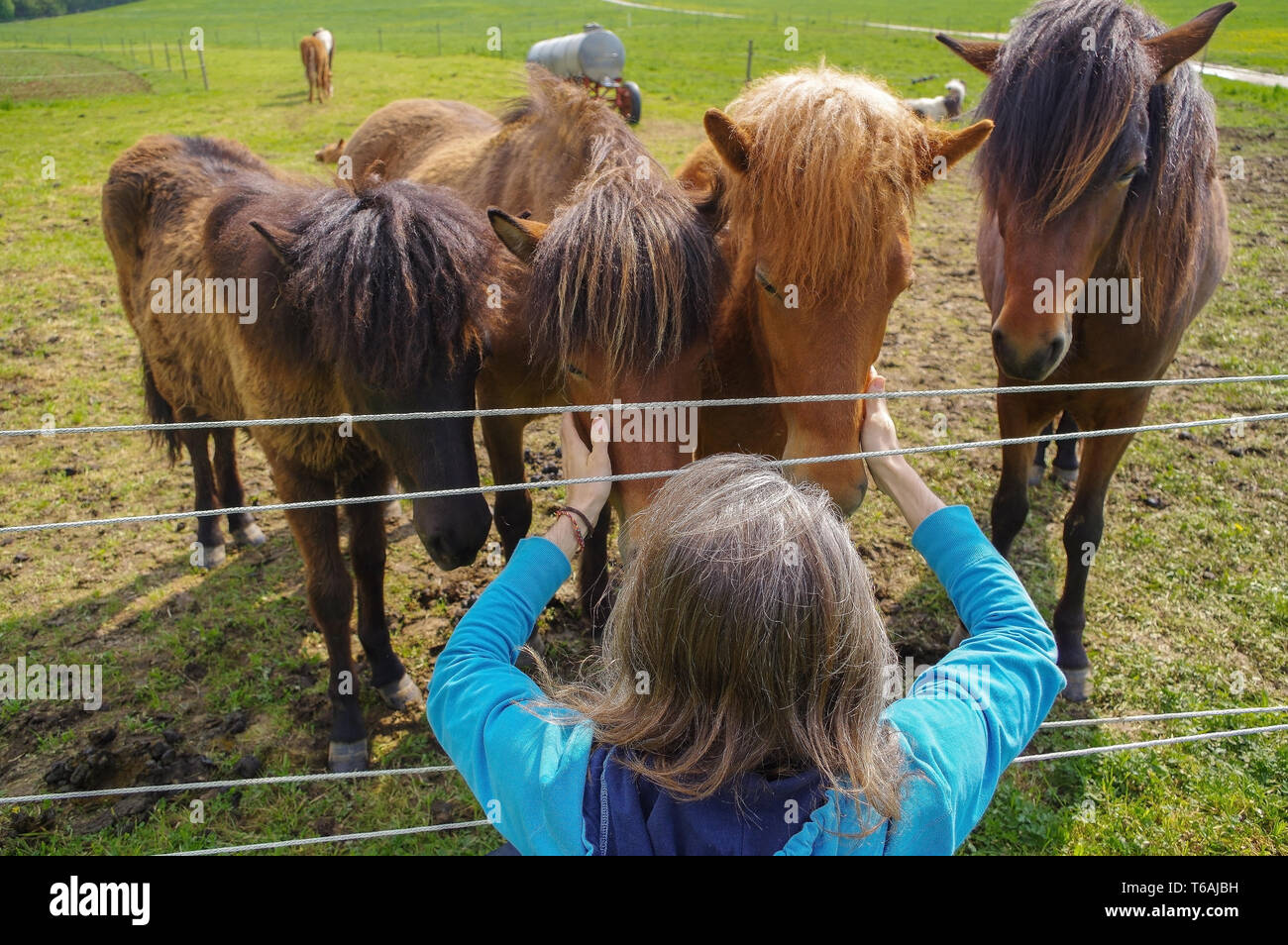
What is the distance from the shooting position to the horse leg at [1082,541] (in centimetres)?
388

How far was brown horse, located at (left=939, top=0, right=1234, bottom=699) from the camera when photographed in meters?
3.03

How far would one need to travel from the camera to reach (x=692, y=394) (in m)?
2.88

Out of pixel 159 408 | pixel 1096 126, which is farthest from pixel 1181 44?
pixel 159 408

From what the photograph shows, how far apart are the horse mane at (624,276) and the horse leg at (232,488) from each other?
10.1ft

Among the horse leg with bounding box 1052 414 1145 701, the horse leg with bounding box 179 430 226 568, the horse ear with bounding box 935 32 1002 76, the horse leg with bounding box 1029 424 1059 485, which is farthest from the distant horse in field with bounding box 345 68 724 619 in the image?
the horse leg with bounding box 1029 424 1059 485

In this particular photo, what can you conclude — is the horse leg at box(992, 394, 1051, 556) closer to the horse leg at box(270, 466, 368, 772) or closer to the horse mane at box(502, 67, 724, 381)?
the horse mane at box(502, 67, 724, 381)

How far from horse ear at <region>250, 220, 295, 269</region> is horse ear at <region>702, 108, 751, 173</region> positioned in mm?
1567

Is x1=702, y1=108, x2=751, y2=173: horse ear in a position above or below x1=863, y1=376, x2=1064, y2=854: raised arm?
above

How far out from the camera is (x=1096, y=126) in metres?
2.99

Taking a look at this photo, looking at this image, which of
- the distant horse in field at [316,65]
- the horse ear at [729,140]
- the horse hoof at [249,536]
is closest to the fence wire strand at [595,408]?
the horse ear at [729,140]
